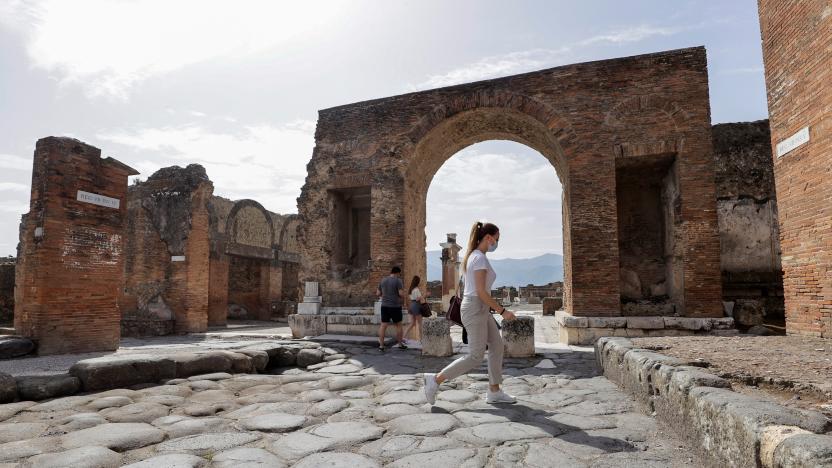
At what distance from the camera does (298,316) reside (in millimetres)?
10430

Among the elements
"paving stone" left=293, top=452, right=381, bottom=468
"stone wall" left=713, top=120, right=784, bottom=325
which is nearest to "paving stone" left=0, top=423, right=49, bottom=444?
"paving stone" left=293, top=452, right=381, bottom=468

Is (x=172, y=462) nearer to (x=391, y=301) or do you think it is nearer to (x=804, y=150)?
(x=391, y=301)

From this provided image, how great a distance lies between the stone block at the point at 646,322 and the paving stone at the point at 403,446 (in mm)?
6330

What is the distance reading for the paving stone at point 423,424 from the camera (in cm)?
342

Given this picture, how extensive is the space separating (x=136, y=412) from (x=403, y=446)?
2401mm

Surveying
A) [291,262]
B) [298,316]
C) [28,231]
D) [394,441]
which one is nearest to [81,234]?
[28,231]

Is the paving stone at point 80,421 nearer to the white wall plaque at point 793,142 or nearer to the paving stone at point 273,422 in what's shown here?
the paving stone at point 273,422

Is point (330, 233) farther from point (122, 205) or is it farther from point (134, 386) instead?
point (134, 386)

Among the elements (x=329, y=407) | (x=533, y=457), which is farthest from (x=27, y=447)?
(x=533, y=457)

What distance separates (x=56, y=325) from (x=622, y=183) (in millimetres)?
10984

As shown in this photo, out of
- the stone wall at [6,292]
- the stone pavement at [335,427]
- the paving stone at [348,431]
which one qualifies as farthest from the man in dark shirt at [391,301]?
the stone wall at [6,292]

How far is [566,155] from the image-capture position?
9242mm

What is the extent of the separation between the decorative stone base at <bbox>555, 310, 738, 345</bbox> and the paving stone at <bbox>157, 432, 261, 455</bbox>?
6.65 m

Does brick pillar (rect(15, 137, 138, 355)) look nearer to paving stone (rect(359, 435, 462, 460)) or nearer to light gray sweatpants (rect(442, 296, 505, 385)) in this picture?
light gray sweatpants (rect(442, 296, 505, 385))
